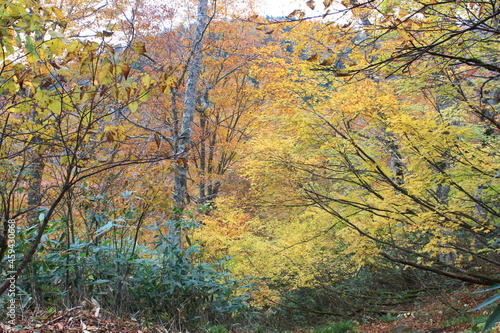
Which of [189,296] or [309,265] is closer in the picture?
[189,296]

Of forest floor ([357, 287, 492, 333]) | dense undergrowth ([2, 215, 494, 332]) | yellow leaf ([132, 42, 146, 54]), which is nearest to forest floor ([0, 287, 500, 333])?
forest floor ([357, 287, 492, 333])

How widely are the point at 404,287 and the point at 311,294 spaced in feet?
7.75

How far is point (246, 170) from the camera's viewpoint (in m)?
6.89

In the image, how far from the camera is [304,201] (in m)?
6.65

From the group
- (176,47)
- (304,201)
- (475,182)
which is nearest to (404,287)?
(304,201)

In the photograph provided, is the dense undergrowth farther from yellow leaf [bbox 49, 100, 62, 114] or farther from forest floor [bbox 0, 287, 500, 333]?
yellow leaf [bbox 49, 100, 62, 114]

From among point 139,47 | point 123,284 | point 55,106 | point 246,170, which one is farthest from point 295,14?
point 246,170

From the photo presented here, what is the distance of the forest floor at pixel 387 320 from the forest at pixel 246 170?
0.07 ft

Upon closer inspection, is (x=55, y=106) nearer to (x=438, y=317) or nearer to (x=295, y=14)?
(x=295, y=14)

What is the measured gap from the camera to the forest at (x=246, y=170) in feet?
6.70

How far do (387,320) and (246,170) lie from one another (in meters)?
4.01

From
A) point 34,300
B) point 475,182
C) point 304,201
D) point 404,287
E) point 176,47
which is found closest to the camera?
point 34,300

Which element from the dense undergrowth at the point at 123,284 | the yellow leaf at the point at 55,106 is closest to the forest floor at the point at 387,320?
the dense undergrowth at the point at 123,284

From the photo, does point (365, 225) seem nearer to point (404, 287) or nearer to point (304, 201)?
point (304, 201)
